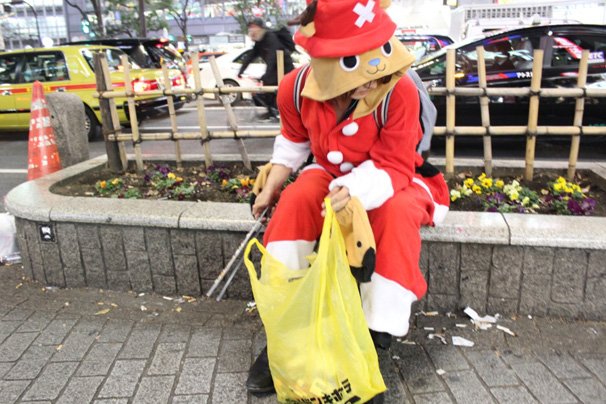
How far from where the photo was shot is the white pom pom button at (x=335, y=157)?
83.2 inches

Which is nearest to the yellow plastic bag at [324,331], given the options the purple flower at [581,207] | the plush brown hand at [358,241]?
the plush brown hand at [358,241]

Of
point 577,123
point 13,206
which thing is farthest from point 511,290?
point 13,206

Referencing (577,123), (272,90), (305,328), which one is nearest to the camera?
(305,328)

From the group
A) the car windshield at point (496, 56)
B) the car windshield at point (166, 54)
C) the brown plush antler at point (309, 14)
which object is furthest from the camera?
the car windshield at point (166, 54)

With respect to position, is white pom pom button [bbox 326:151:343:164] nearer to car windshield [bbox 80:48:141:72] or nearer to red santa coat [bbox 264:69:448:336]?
red santa coat [bbox 264:69:448:336]

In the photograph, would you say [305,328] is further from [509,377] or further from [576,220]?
[576,220]

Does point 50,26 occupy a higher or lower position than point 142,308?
higher

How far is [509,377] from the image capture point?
2.18m

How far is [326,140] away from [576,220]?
58.0 inches

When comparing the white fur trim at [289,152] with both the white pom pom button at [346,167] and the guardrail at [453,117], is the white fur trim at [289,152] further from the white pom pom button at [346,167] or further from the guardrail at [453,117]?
the guardrail at [453,117]

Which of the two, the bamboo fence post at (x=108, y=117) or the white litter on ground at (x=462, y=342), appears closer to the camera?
the white litter on ground at (x=462, y=342)

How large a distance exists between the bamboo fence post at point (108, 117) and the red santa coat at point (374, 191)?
2338 millimetres

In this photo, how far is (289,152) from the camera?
2342mm

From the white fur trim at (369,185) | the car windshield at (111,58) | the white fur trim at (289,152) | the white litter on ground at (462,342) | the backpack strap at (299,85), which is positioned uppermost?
the car windshield at (111,58)
